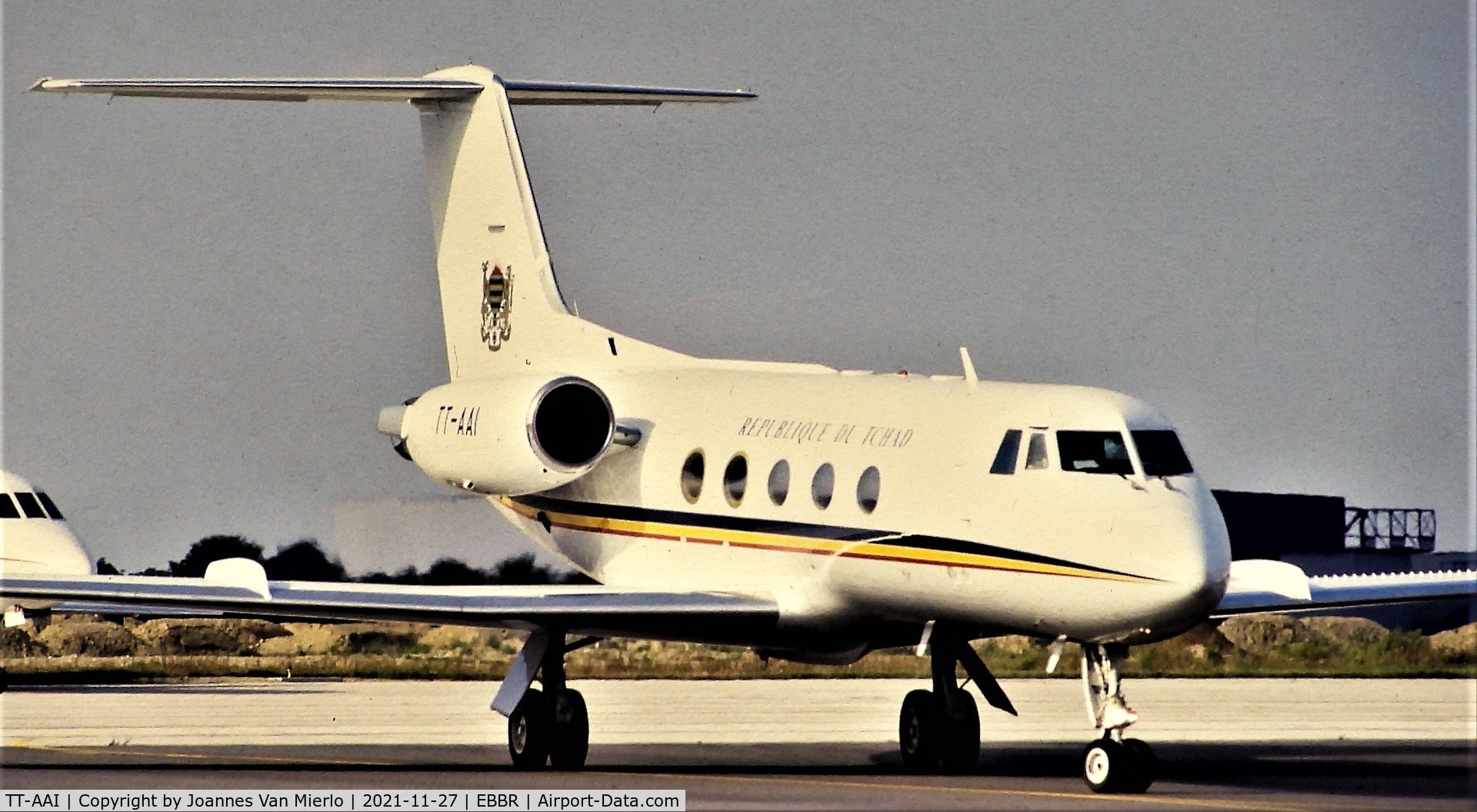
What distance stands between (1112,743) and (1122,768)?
0.75ft

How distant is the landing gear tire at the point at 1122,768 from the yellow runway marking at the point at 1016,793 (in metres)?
0.08

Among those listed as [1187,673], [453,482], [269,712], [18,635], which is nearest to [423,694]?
[269,712]

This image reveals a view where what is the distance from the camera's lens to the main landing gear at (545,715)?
70.2ft

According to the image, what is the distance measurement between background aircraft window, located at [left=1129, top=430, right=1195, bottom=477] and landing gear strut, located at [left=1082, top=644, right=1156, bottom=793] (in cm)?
134

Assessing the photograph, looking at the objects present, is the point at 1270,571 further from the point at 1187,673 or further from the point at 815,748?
the point at 1187,673

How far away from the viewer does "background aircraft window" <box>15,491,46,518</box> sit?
3378 centimetres

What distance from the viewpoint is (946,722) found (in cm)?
2159

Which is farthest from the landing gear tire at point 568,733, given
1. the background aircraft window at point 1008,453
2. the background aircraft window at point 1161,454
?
the background aircraft window at point 1161,454

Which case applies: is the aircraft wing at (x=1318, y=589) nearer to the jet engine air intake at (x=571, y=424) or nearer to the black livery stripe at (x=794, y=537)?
the black livery stripe at (x=794, y=537)

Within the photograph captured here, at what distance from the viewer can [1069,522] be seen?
17812 millimetres

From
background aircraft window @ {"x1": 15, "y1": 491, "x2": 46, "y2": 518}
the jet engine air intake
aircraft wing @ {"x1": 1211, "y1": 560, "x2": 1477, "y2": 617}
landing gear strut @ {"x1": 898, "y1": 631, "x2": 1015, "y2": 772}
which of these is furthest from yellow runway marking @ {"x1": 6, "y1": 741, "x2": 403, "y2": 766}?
background aircraft window @ {"x1": 15, "y1": 491, "x2": 46, "y2": 518}

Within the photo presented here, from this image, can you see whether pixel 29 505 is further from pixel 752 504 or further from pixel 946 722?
pixel 946 722

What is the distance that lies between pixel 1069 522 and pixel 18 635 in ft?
110

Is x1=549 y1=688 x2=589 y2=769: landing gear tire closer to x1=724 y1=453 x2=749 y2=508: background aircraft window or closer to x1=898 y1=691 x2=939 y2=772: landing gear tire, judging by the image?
x1=724 y1=453 x2=749 y2=508: background aircraft window
